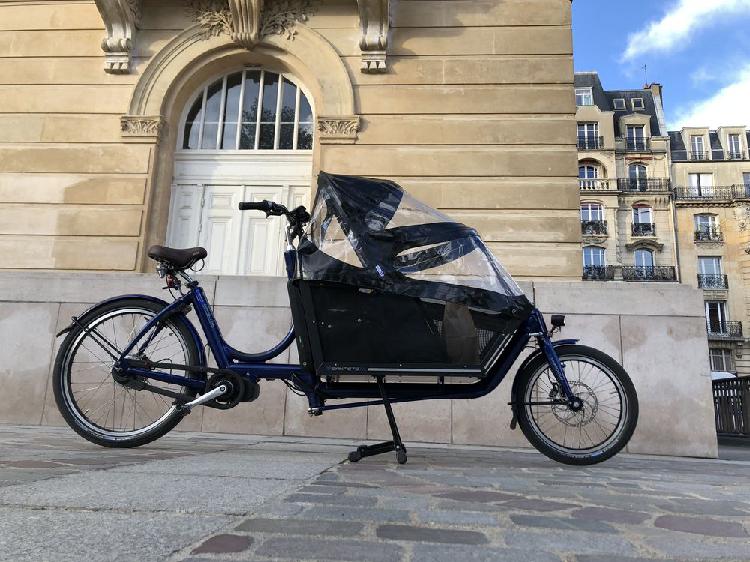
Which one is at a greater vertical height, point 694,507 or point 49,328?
point 49,328

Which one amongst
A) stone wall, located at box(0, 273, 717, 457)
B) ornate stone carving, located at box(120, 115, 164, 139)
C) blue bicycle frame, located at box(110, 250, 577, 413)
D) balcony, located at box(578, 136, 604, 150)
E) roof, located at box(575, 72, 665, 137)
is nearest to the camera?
blue bicycle frame, located at box(110, 250, 577, 413)

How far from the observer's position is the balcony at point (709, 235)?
37094 mm

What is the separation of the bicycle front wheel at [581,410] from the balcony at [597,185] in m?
37.4

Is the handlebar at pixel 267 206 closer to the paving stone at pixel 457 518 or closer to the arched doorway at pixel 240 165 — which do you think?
the paving stone at pixel 457 518

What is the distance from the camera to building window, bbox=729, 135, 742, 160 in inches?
1597

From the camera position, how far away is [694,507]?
75.5 inches

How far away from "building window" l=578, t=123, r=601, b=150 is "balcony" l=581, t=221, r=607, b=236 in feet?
18.7

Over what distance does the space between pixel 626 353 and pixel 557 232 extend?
89.1 inches

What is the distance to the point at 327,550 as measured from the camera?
119 cm

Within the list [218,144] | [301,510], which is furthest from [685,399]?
[218,144]

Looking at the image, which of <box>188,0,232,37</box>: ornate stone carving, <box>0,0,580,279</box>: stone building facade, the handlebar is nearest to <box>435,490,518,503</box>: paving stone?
the handlebar

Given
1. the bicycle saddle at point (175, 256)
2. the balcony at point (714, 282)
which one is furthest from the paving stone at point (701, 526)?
the balcony at point (714, 282)

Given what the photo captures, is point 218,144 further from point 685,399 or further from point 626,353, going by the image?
point 685,399

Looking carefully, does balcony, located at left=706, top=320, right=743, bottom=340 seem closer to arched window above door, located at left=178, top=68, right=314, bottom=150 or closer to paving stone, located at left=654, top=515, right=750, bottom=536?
arched window above door, located at left=178, top=68, right=314, bottom=150
